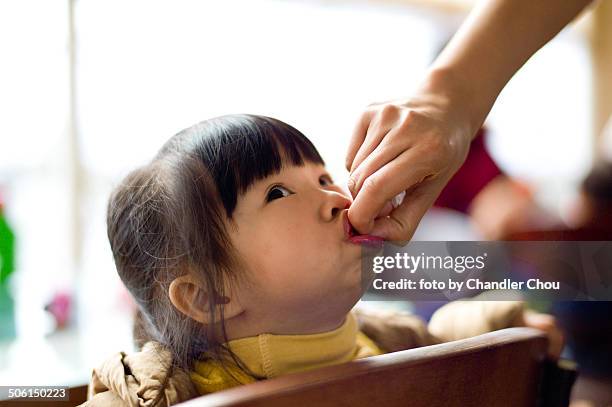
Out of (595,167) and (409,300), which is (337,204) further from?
(595,167)

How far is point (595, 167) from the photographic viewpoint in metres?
1.41

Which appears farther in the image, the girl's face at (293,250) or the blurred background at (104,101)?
the blurred background at (104,101)

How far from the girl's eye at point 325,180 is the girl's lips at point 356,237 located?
0.08 m

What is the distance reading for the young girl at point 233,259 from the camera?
27.5 inches

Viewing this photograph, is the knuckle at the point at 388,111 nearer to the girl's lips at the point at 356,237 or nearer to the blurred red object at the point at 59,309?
the girl's lips at the point at 356,237

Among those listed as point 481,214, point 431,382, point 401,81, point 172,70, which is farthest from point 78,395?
point 401,81

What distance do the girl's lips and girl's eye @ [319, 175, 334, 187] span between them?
77mm

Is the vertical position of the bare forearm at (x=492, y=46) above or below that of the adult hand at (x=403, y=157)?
above

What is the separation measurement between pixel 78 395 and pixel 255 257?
1.03 feet

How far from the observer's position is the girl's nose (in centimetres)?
70

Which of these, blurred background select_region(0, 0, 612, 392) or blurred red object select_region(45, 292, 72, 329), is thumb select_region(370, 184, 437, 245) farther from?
blurred red object select_region(45, 292, 72, 329)

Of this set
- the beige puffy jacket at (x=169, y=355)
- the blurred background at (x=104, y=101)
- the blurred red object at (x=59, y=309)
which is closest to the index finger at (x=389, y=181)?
the beige puffy jacket at (x=169, y=355)

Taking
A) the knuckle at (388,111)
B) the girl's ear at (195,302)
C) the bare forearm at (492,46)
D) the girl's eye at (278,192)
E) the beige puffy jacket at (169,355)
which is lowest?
the beige puffy jacket at (169,355)

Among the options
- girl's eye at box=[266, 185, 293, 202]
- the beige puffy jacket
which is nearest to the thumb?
girl's eye at box=[266, 185, 293, 202]
